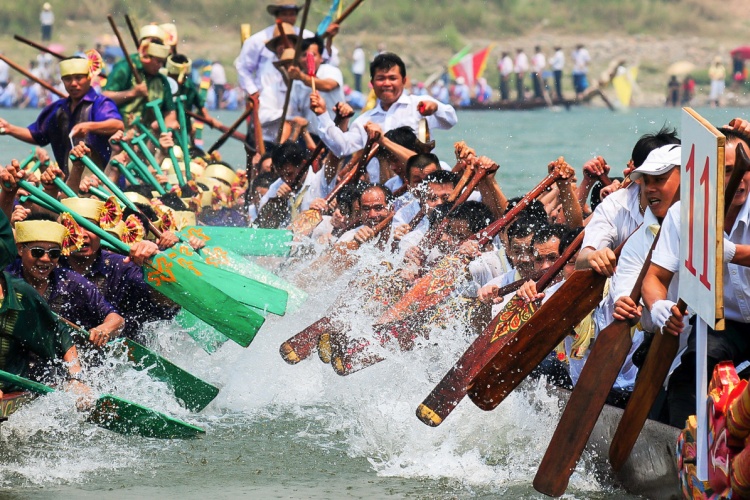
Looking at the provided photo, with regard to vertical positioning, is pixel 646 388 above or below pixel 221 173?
above

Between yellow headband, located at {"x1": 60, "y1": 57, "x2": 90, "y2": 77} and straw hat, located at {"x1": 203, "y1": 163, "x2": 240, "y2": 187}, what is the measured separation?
2.41 metres

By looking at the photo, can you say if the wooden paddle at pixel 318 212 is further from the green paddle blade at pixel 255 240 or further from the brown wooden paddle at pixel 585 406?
the brown wooden paddle at pixel 585 406

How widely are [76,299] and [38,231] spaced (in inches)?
18.9

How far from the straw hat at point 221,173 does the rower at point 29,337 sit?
5339 millimetres

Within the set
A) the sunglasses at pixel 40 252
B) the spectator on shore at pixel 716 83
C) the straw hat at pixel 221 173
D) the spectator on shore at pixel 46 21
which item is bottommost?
the spectator on shore at pixel 716 83

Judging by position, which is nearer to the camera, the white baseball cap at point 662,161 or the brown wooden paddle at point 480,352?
the white baseball cap at point 662,161

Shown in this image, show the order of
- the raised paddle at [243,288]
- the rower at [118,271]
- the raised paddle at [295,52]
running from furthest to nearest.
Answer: the raised paddle at [295,52] < the raised paddle at [243,288] < the rower at [118,271]

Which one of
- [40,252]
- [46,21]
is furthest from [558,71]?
[40,252]

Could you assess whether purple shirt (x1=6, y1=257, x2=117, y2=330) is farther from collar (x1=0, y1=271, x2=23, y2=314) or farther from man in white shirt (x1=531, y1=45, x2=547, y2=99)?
man in white shirt (x1=531, y1=45, x2=547, y2=99)

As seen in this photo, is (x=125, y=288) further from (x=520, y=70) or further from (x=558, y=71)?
(x=520, y=70)

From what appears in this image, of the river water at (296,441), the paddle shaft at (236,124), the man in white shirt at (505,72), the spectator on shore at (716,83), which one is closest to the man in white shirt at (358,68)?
the man in white shirt at (505,72)

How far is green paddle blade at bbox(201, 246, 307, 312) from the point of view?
6801 mm

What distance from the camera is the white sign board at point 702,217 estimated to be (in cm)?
319

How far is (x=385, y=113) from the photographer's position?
7.98m
